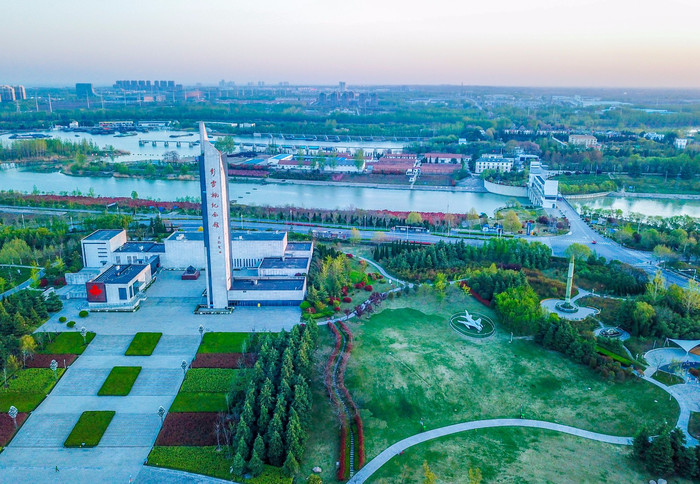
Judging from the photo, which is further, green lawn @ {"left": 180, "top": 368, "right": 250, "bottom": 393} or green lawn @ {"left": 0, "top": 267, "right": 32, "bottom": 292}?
green lawn @ {"left": 0, "top": 267, "right": 32, "bottom": 292}

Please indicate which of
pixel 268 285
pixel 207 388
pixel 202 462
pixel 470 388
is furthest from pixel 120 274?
pixel 470 388

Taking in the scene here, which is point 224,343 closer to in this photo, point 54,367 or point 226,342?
point 226,342

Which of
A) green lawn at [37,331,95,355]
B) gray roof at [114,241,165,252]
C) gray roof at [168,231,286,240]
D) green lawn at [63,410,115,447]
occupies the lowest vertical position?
green lawn at [63,410,115,447]

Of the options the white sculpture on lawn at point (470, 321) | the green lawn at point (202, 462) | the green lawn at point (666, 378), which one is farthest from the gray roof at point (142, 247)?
the green lawn at point (666, 378)

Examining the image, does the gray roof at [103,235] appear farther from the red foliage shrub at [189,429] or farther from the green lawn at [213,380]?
the red foliage shrub at [189,429]

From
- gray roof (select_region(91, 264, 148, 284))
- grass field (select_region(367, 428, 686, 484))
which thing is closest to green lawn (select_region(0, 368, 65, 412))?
gray roof (select_region(91, 264, 148, 284))

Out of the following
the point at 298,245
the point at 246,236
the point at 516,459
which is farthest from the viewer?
the point at 298,245

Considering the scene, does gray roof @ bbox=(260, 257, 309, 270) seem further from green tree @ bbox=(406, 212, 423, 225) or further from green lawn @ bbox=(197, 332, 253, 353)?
green tree @ bbox=(406, 212, 423, 225)

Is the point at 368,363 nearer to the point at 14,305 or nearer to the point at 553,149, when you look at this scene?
the point at 14,305
